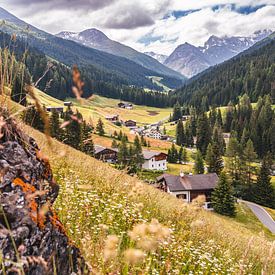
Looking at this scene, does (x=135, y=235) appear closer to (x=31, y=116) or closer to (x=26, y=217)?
(x=26, y=217)

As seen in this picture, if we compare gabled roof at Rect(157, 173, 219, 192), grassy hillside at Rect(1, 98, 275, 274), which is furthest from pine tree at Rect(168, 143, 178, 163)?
grassy hillside at Rect(1, 98, 275, 274)

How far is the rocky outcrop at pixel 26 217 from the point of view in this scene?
2.38 metres

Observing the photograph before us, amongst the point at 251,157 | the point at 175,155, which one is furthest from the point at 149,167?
the point at 251,157

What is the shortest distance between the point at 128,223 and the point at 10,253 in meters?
3.15

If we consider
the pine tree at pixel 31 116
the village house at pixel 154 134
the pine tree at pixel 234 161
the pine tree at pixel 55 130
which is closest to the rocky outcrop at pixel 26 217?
the pine tree at pixel 31 116

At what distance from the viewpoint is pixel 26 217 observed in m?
2.56

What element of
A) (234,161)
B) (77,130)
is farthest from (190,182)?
(77,130)

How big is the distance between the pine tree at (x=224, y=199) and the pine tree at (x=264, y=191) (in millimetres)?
24961

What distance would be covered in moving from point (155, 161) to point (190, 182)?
1298 inches

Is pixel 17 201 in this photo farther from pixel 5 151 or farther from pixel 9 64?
pixel 9 64

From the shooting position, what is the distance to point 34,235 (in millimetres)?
2588

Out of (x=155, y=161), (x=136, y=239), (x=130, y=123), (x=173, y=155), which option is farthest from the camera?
(x=130, y=123)

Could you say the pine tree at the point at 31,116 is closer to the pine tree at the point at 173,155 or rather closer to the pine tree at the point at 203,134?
the pine tree at the point at 173,155

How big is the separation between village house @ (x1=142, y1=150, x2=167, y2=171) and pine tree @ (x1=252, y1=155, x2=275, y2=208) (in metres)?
30.0
